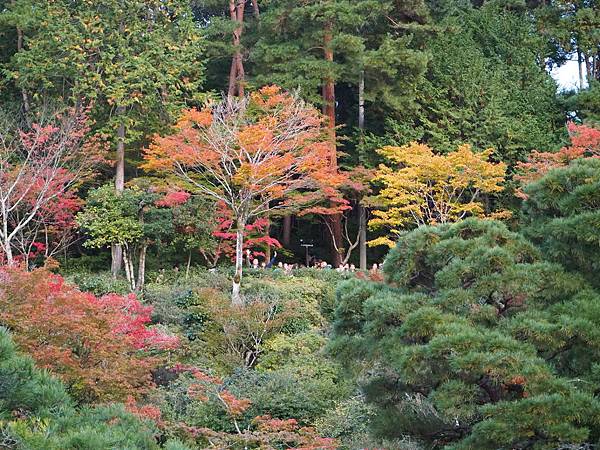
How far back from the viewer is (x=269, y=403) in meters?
9.24

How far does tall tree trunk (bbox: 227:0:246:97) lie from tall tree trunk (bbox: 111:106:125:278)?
3.27 meters

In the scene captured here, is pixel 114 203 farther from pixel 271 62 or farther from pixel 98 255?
pixel 271 62

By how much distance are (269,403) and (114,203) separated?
332 inches

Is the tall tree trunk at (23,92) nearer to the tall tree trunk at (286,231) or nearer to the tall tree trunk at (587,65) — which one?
the tall tree trunk at (286,231)

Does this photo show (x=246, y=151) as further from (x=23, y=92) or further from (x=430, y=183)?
(x=23, y=92)

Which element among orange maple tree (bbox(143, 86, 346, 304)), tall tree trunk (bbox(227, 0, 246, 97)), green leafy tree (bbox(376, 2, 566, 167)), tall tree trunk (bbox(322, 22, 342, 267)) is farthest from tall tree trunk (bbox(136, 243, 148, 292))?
green leafy tree (bbox(376, 2, 566, 167))

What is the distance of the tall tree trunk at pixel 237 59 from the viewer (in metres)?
19.9

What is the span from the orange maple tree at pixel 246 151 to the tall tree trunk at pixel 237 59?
3368 millimetres

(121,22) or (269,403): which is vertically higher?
(121,22)

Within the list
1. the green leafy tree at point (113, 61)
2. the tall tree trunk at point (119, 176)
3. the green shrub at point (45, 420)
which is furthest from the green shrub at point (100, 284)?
the green shrub at point (45, 420)

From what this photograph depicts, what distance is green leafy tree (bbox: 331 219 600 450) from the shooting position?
4.93 meters

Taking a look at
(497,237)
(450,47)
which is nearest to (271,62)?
(450,47)

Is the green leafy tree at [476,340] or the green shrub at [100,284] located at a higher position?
the green leafy tree at [476,340]

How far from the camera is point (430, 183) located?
17.9 m
